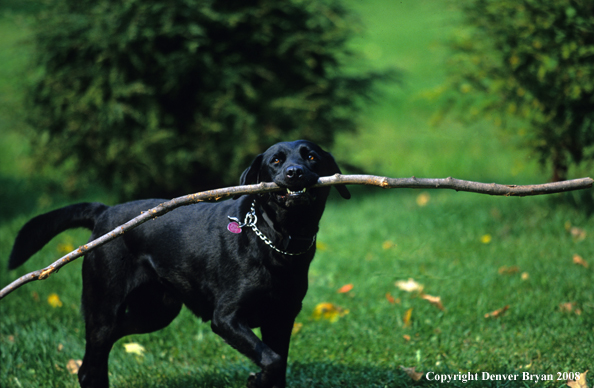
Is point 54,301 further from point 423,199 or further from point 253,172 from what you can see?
point 423,199

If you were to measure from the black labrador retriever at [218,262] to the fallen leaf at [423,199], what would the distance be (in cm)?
459

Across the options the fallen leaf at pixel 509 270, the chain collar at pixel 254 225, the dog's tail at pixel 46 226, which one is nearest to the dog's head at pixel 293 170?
the chain collar at pixel 254 225

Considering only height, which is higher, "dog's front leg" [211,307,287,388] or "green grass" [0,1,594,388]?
"dog's front leg" [211,307,287,388]

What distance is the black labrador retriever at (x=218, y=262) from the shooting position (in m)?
2.92

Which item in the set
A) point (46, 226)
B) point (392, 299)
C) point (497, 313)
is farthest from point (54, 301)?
point (497, 313)

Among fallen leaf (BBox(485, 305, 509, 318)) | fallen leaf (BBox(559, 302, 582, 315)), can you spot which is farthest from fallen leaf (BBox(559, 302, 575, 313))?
fallen leaf (BBox(485, 305, 509, 318))

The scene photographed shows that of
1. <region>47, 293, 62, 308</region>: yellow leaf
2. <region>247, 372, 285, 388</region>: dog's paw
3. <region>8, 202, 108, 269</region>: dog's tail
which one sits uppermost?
<region>8, 202, 108, 269</region>: dog's tail

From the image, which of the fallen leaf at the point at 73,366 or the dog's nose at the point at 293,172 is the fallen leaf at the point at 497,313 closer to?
the dog's nose at the point at 293,172

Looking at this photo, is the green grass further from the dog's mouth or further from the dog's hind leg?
the dog's mouth

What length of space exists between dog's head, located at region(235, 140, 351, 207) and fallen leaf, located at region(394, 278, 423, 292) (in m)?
1.96

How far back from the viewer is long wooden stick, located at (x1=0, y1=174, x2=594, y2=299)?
2.47m

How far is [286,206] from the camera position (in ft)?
9.31

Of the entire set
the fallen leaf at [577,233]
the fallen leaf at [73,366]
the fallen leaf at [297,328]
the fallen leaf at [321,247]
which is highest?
the fallen leaf at [73,366]

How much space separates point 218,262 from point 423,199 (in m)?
5.41
